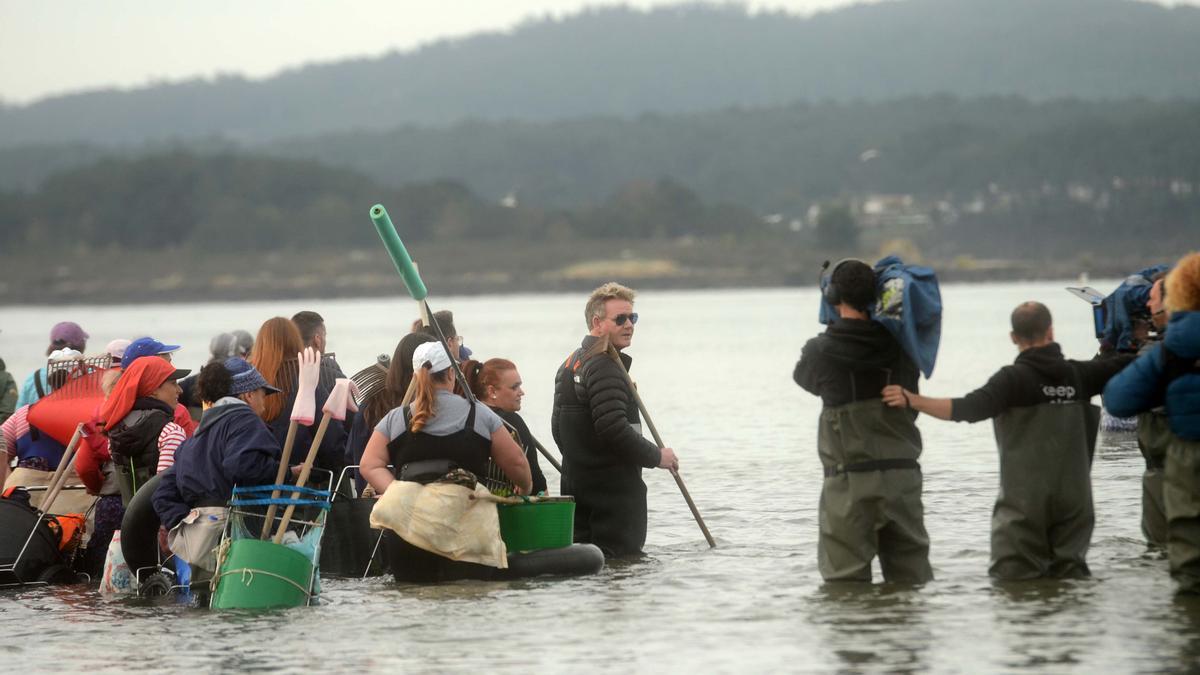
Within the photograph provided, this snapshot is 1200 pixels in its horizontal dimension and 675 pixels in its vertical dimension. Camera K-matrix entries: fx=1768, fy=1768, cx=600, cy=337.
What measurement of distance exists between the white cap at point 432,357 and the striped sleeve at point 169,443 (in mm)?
1606

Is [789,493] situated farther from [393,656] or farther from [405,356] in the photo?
[393,656]

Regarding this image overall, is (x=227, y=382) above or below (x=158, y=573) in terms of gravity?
above

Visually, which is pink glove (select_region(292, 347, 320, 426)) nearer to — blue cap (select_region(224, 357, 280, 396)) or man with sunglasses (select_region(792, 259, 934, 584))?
blue cap (select_region(224, 357, 280, 396))

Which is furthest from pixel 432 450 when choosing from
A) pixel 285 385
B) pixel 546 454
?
pixel 546 454

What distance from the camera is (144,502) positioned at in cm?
1034

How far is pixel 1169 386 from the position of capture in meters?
8.37

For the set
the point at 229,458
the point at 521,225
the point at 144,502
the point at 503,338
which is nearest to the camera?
the point at 229,458

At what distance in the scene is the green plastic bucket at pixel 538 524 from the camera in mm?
10203

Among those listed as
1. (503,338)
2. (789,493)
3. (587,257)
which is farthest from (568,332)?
(587,257)

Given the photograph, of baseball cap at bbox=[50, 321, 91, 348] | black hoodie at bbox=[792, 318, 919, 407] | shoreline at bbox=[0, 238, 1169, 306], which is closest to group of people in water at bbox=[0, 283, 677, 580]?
baseball cap at bbox=[50, 321, 91, 348]

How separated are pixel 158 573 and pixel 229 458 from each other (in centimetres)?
155

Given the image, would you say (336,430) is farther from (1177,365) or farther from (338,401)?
(1177,365)

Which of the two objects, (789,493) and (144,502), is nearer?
(144,502)

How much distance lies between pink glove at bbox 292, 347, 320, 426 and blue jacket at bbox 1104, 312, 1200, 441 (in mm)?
4155
